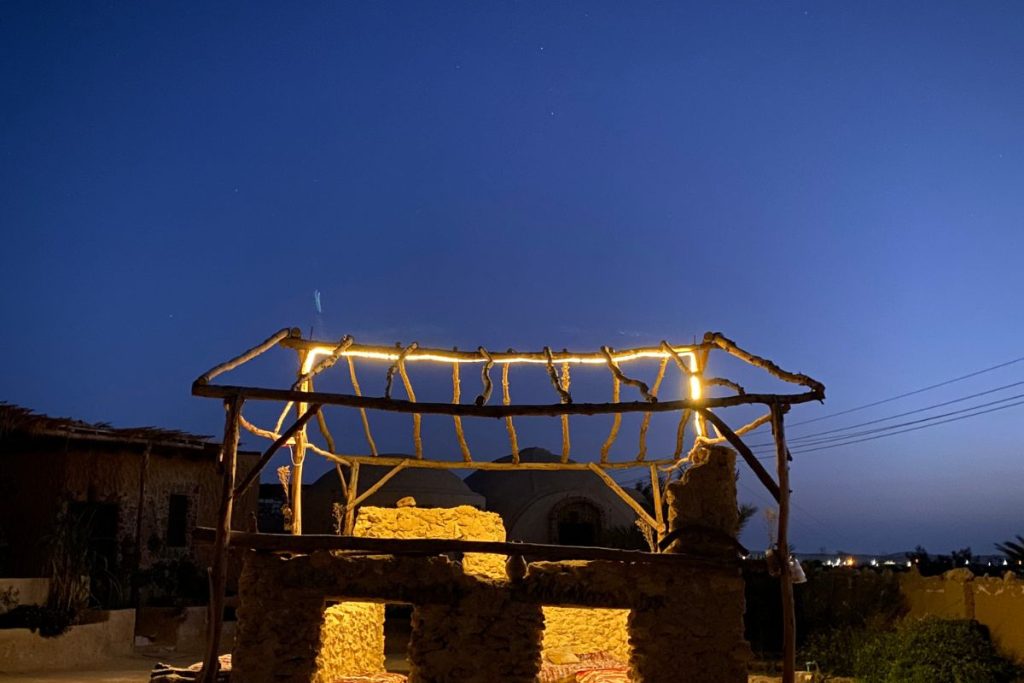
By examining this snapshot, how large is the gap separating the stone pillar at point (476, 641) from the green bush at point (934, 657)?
6.05m

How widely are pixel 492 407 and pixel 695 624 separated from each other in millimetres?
2298

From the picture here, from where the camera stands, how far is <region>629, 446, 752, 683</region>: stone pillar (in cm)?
651

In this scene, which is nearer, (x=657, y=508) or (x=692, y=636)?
(x=692, y=636)

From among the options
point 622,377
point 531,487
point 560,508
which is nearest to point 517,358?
point 622,377

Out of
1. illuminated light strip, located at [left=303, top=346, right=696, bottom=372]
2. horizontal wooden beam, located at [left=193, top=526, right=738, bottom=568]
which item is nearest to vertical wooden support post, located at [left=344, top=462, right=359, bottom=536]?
illuminated light strip, located at [left=303, top=346, right=696, bottom=372]

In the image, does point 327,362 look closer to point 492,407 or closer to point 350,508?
point 492,407

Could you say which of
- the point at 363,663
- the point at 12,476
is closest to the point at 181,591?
the point at 12,476

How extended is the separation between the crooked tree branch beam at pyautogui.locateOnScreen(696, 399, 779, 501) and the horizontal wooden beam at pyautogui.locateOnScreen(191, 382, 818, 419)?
11 cm

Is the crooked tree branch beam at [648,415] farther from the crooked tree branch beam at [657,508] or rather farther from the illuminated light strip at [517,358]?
the crooked tree branch beam at [657,508]

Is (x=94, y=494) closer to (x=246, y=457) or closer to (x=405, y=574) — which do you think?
(x=246, y=457)

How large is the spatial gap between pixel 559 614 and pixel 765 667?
137 inches

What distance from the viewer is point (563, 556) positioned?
6598mm

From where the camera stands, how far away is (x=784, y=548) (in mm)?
6742

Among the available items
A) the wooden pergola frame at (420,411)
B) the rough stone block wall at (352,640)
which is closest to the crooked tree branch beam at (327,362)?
the wooden pergola frame at (420,411)
